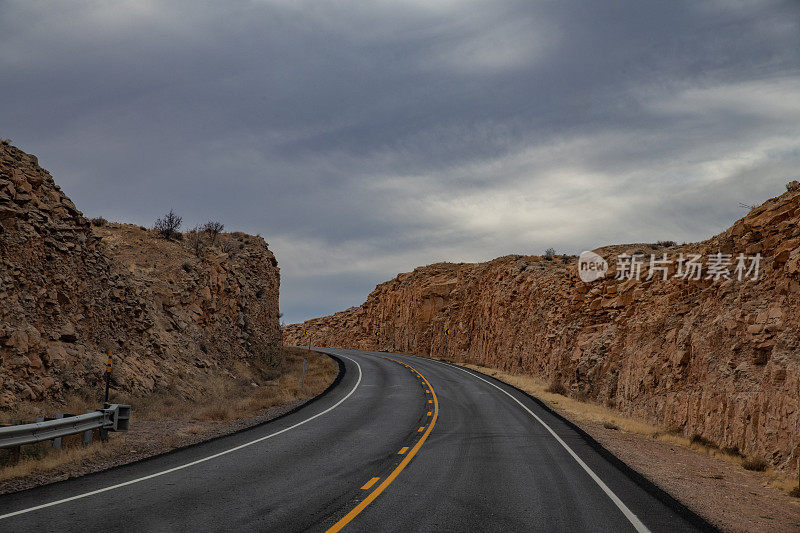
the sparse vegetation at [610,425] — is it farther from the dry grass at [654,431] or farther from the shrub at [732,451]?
the shrub at [732,451]

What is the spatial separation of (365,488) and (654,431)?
39.6 feet

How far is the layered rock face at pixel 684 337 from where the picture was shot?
45.7 ft

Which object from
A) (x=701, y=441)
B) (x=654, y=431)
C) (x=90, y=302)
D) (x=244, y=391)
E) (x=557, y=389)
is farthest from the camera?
(x=557, y=389)

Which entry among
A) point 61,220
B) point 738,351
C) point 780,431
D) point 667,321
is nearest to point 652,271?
point 667,321

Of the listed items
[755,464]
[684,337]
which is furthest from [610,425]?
[755,464]

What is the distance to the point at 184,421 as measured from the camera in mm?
16719

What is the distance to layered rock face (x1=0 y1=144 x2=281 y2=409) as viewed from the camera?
1634 centimetres

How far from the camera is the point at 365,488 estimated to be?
28.6 feet

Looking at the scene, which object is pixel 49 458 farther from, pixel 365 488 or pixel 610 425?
pixel 610 425

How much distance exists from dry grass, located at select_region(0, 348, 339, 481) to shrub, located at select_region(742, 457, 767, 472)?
43.7ft

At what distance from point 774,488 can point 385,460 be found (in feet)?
25.2

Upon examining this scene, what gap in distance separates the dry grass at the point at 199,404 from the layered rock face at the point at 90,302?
73 cm

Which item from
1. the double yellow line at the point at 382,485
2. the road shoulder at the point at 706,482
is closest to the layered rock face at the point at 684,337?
the road shoulder at the point at 706,482

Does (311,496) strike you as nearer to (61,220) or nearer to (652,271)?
(61,220)
